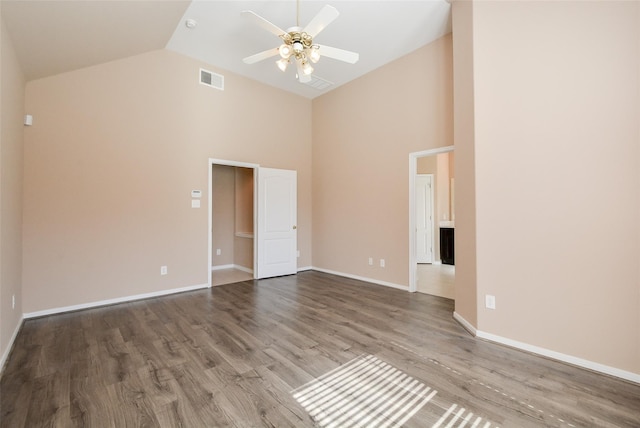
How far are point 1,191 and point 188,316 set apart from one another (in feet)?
6.86

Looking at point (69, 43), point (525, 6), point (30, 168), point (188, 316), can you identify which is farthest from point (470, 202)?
point (30, 168)

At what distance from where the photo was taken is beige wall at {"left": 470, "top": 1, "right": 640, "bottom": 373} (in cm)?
212

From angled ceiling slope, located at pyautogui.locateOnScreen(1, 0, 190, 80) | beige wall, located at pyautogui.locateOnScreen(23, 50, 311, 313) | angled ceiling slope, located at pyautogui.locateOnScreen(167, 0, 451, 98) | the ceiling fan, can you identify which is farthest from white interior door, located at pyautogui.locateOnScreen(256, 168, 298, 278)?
the ceiling fan

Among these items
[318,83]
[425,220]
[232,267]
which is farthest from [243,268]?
[425,220]

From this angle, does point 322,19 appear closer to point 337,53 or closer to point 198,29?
point 337,53

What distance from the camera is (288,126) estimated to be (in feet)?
19.3

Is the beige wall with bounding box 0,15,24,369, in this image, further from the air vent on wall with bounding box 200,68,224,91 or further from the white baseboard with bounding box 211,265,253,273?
the white baseboard with bounding box 211,265,253,273

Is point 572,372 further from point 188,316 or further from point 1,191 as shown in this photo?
point 1,191

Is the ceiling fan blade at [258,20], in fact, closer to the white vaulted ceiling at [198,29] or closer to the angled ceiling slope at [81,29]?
the white vaulted ceiling at [198,29]

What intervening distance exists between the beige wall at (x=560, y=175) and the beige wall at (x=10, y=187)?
14.2 feet

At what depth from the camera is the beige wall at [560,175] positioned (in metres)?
2.12

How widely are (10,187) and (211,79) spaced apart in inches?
124

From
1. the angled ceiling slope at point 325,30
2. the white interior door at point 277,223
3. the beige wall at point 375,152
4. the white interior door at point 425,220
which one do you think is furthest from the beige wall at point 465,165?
the white interior door at point 425,220

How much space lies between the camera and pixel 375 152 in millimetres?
4977
